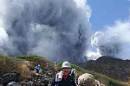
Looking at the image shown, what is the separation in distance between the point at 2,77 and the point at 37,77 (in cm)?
418

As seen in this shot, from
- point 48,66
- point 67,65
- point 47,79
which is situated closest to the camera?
point 67,65

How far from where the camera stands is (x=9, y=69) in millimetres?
66312

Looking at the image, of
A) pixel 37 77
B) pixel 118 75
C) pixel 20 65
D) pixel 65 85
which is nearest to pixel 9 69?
pixel 20 65

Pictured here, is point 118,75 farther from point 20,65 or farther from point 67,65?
point 67,65

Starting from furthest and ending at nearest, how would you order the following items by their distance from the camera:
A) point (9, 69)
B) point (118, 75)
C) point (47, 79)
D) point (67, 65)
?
point (118, 75) < point (9, 69) < point (47, 79) < point (67, 65)

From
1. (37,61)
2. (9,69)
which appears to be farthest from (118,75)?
(9,69)

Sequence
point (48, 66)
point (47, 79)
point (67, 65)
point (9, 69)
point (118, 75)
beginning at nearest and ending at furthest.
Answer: point (67, 65) → point (47, 79) → point (9, 69) → point (48, 66) → point (118, 75)

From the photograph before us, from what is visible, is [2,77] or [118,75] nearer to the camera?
[2,77]

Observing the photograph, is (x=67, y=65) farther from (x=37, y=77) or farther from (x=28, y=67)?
(x=28, y=67)

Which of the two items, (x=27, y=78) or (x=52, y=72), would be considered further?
(x=52, y=72)

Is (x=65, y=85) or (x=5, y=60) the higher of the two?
(x=5, y=60)

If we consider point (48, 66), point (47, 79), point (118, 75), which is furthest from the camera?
point (118, 75)

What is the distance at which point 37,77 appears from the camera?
61656 mm

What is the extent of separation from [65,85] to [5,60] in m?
48.5
